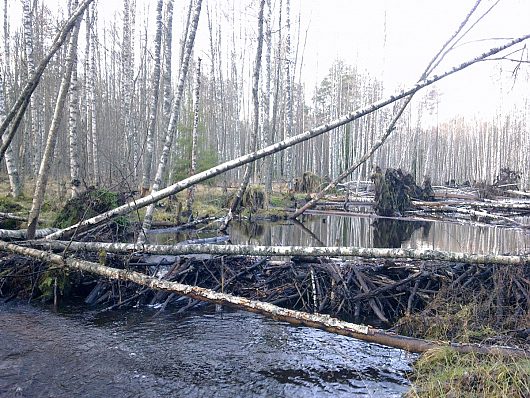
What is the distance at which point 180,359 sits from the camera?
17.3 feet

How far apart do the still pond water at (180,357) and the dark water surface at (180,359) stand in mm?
12

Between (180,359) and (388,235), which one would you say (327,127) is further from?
(388,235)

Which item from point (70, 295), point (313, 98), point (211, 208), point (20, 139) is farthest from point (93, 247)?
point (313, 98)

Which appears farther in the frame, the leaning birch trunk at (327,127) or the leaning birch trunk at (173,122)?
the leaning birch trunk at (173,122)

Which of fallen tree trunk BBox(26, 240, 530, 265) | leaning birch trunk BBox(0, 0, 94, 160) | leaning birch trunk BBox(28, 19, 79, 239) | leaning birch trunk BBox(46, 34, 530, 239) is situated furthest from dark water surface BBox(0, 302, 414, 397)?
leaning birch trunk BBox(0, 0, 94, 160)

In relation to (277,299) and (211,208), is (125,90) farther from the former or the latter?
(277,299)

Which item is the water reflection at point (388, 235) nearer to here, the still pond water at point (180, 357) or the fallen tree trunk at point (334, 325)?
the still pond water at point (180, 357)

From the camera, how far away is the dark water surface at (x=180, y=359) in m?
4.56

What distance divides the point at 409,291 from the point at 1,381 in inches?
223

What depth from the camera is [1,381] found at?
4504mm

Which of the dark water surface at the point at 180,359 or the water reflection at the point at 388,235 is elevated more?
A: the water reflection at the point at 388,235

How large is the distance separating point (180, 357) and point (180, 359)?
0.06 m

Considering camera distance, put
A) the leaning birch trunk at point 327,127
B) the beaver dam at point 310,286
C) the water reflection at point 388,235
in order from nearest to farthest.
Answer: the beaver dam at point 310,286, the leaning birch trunk at point 327,127, the water reflection at point 388,235

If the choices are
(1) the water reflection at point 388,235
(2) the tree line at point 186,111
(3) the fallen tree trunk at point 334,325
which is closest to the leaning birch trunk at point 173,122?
(2) the tree line at point 186,111
